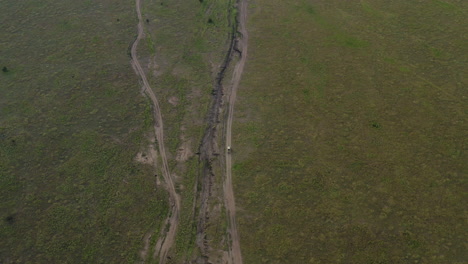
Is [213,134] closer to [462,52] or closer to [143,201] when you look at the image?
[143,201]

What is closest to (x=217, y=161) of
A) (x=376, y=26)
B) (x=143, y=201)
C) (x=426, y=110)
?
(x=143, y=201)

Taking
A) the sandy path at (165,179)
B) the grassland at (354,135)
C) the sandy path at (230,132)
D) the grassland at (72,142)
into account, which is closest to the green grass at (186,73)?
the sandy path at (165,179)

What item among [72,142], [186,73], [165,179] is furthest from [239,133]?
[72,142]

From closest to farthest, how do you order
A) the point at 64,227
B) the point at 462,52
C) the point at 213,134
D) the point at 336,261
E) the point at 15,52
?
the point at 336,261 < the point at 64,227 < the point at 213,134 < the point at 462,52 < the point at 15,52

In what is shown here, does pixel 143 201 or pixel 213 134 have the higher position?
pixel 213 134

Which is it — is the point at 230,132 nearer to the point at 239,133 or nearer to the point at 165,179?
the point at 239,133

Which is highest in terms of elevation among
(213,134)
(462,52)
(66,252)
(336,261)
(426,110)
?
(462,52)

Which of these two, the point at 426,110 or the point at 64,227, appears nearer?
the point at 64,227
